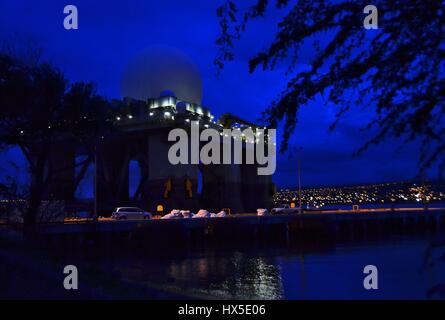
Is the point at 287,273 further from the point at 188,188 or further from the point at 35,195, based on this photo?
the point at 188,188

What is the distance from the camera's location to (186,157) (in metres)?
76.2

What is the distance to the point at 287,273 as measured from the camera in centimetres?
3222

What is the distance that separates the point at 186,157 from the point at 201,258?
35.6 meters

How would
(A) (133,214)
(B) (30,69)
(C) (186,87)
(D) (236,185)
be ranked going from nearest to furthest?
(B) (30,69)
(A) (133,214)
(C) (186,87)
(D) (236,185)

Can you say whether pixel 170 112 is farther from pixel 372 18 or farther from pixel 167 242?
pixel 372 18

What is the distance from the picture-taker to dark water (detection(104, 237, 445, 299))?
24.5 meters

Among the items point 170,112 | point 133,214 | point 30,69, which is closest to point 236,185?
point 170,112

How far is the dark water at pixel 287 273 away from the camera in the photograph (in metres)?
24.5

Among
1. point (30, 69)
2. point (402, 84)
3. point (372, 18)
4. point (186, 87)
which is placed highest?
point (186, 87)

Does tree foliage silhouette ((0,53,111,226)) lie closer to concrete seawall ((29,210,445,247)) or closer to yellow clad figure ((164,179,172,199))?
concrete seawall ((29,210,445,247))

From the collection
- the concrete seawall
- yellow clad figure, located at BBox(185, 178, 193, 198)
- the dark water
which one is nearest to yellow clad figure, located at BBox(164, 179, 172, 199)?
yellow clad figure, located at BBox(185, 178, 193, 198)

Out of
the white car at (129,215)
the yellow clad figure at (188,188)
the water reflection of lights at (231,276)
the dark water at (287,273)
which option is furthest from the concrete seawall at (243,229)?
the yellow clad figure at (188,188)

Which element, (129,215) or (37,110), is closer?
(37,110)

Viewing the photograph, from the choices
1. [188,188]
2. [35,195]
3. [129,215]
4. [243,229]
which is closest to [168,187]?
[188,188]
